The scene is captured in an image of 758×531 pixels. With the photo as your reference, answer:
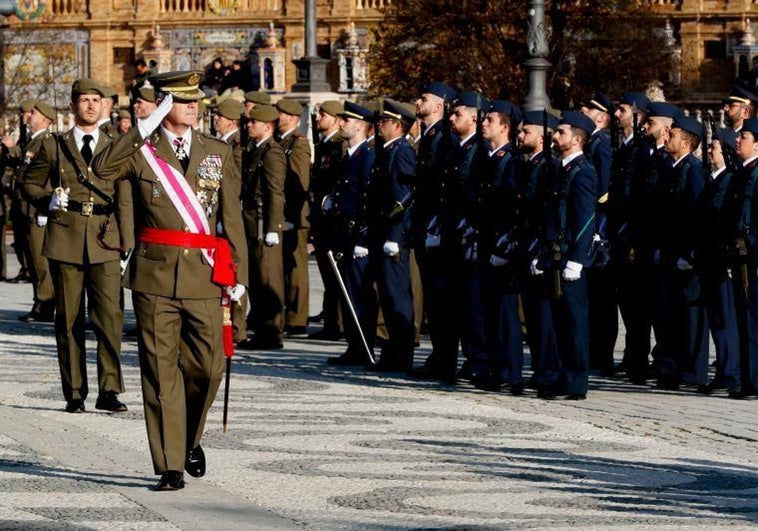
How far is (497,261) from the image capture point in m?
15.8

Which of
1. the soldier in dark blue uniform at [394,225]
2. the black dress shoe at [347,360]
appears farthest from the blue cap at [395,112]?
the black dress shoe at [347,360]

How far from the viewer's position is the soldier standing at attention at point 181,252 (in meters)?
11.4

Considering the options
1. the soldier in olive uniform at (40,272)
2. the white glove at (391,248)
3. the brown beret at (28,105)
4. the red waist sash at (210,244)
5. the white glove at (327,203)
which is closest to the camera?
the red waist sash at (210,244)

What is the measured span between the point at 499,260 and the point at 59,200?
2.94m

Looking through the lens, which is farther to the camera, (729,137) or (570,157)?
(729,137)

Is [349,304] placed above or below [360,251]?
below

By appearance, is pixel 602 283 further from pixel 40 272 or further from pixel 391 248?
pixel 40 272

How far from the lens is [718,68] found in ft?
183

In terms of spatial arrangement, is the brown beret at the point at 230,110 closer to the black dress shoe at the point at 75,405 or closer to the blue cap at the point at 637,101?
the blue cap at the point at 637,101

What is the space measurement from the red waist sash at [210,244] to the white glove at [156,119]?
489 millimetres

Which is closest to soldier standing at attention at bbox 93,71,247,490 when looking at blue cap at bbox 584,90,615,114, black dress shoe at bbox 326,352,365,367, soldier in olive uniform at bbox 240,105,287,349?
black dress shoe at bbox 326,352,365,367

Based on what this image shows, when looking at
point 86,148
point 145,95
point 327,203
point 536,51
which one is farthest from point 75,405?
point 536,51

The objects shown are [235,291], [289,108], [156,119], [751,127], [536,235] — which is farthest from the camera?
[289,108]

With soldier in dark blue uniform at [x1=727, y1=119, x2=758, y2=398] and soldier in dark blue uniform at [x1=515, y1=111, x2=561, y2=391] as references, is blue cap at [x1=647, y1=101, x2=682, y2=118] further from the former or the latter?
soldier in dark blue uniform at [x1=727, y1=119, x2=758, y2=398]
